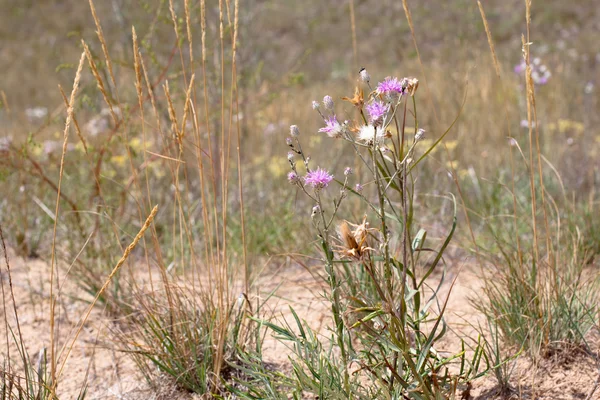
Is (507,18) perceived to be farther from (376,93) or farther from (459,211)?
(376,93)

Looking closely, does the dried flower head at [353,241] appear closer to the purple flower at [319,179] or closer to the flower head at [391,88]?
the purple flower at [319,179]

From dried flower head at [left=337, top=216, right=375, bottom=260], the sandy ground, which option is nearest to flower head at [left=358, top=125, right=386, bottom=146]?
dried flower head at [left=337, top=216, right=375, bottom=260]

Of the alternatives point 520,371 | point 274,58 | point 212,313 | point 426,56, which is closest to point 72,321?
point 212,313

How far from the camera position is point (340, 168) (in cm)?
430

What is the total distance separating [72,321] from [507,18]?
18620mm

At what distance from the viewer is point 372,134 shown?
3.85 feet

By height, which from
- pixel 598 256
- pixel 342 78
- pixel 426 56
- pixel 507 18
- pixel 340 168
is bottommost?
pixel 598 256

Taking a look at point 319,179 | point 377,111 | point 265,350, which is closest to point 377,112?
point 377,111

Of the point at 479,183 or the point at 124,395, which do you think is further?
the point at 479,183

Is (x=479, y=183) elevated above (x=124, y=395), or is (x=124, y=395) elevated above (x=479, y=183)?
(x=479, y=183)

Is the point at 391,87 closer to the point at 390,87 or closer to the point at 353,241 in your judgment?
the point at 390,87

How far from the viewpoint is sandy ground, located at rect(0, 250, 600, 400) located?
1.52m

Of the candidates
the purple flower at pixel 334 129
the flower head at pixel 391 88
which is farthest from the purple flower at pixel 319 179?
the flower head at pixel 391 88

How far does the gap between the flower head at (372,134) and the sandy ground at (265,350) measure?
30 cm
